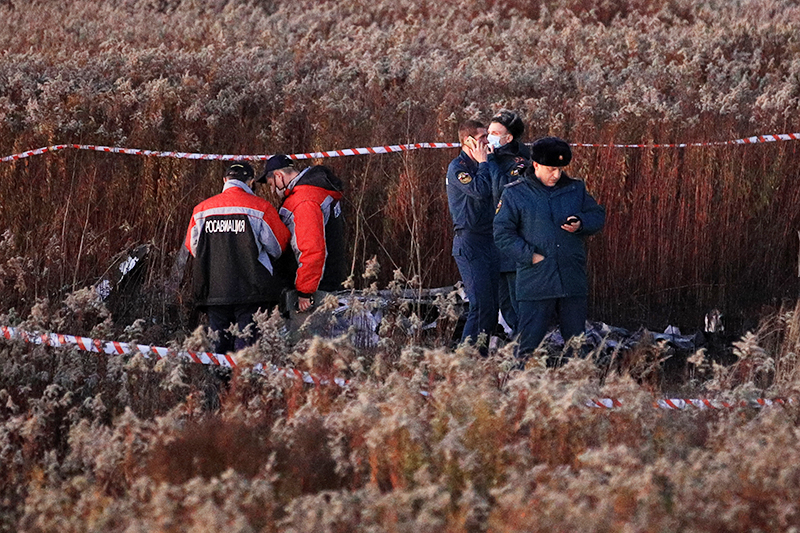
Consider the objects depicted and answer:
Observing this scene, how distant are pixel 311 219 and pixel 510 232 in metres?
1.39

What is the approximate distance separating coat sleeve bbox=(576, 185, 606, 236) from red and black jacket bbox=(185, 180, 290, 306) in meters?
2.07

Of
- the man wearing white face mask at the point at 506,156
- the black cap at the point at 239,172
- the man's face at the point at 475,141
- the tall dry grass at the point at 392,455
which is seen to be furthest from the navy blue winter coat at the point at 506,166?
the tall dry grass at the point at 392,455

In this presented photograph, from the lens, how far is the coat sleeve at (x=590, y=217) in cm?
710

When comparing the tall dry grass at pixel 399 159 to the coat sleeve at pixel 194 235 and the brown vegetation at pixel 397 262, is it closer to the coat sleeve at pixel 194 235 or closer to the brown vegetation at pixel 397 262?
the brown vegetation at pixel 397 262

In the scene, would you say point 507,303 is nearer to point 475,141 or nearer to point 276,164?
point 475,141

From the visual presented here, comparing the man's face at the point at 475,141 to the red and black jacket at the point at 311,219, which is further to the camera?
the man's face at the point at 475,141

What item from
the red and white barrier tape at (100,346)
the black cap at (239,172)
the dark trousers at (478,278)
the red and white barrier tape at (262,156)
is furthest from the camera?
the red and white barrier tape at (262,156)

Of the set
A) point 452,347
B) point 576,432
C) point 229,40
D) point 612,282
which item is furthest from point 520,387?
point 229,40

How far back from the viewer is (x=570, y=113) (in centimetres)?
1180

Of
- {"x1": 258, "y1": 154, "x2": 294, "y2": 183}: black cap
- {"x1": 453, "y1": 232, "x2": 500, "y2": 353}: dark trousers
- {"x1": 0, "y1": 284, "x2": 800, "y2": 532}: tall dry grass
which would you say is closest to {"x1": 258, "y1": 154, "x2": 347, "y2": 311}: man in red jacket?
{"x1": 258, "y1": 154, "x2": 294, "y2": 183}: black cap

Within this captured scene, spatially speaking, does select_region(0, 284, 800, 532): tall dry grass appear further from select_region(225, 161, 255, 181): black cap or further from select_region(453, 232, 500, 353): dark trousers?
select_region(453, 232, 500, 353): dark trousers

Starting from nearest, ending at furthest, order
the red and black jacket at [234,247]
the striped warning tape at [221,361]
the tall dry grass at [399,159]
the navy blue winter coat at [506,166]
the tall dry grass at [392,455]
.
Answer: the tall dry grass at [392,455], the striped warning tape at [221,361], the red and black jacket at [234,247], the navy blue winter coat at [506,166], the tall dry grass at [399,159]

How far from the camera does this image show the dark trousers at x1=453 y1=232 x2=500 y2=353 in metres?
8.10

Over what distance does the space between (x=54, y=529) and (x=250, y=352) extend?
1.24 metres
